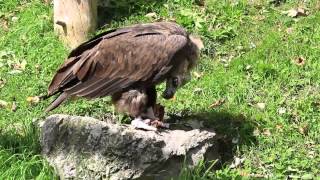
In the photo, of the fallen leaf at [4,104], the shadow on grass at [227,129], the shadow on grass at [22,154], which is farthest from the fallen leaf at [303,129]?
the fallen leaf at [4,104]

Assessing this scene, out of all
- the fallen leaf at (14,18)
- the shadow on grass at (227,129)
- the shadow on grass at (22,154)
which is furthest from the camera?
→ the fallen leaf at (14,18)

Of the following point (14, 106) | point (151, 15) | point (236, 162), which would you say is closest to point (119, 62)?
point (236, 162)

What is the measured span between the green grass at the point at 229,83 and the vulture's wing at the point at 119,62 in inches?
29.0

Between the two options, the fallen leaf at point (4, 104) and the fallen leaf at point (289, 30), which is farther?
the fallen leaf at point (289, 30)

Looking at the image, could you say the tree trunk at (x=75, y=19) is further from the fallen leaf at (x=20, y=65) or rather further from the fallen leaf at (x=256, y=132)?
the fallen leaf at (x=256, y=132)

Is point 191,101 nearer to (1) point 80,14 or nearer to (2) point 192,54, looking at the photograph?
(2) point 192,54

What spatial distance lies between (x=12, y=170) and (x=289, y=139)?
2.46m

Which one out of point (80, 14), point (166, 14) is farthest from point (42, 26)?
point (166, 14)

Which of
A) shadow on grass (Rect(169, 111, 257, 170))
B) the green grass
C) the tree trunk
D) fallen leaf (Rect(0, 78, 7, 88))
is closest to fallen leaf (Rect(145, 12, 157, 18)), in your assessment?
the green grass

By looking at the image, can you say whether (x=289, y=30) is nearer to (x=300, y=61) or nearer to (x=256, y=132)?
(x=300, y=61)

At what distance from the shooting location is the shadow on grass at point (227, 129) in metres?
5.79

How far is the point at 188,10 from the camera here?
7.98 metres

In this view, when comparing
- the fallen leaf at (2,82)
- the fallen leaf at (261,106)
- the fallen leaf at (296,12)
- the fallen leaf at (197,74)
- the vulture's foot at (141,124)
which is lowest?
the fallen leaf at (2,82)

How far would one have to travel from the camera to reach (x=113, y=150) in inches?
201
